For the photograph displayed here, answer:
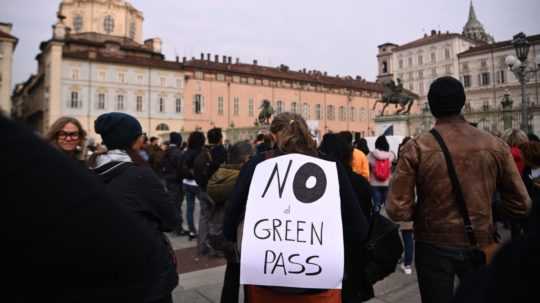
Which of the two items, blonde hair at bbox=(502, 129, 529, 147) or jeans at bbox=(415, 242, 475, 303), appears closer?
jeans at bbox=(415, 242, 475, 303)

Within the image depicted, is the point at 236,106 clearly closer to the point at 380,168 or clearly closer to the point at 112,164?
the point at 380,168

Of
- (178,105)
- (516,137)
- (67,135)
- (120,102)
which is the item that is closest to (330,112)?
(178,105)

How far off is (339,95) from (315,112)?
6.73 meters

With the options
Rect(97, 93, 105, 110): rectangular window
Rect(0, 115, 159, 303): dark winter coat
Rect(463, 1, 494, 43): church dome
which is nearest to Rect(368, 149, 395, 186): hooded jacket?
Rect(0, 115, 159, 303): dark winter coat

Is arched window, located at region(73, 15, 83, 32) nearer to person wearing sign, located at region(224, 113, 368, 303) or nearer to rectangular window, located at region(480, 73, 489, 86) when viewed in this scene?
rectangular window, located at region(480, 73, 489, 86)

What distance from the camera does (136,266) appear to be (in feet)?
2.47

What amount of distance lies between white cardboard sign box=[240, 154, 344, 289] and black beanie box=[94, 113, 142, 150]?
918 mm

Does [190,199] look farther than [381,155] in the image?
Yes

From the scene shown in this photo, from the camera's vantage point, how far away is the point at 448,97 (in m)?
2.46

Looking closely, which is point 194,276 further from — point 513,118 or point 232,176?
point 513,118

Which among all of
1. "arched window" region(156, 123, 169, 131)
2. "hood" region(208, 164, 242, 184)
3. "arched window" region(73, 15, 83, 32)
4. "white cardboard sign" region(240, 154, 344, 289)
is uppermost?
"arched window" region(73, 15, 83, 32)

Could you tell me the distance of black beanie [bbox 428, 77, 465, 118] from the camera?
246 cm

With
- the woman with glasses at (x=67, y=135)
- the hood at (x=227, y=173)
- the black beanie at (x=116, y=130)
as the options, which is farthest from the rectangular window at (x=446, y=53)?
the black beanie at (x=116, y=130)

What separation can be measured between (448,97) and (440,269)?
3.80 feet
